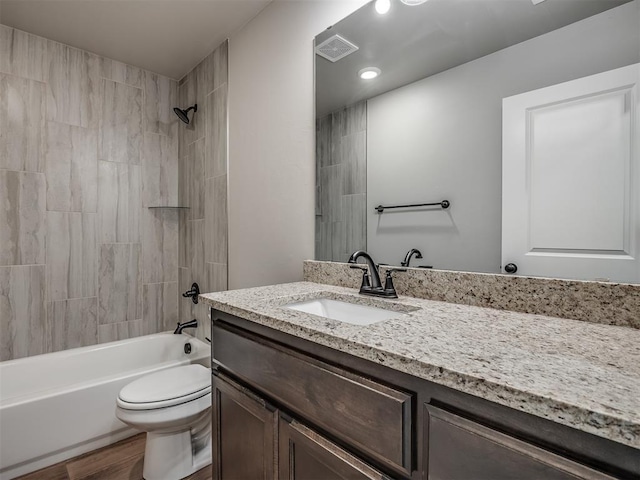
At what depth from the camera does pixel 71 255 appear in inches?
91.2

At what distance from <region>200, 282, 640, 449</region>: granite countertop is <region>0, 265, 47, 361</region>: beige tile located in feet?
6.66

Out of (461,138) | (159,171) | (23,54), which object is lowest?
(461,138)

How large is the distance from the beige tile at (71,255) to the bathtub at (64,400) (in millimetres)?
425

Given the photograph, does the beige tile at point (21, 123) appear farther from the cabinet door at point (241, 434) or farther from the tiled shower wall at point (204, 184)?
the cabinet door at point (241, 434)

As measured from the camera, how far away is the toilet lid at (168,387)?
5.19 feet

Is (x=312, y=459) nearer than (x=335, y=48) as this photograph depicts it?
Yes

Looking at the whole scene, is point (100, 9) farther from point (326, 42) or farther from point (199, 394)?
point (199, 394)

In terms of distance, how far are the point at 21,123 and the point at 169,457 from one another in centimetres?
228

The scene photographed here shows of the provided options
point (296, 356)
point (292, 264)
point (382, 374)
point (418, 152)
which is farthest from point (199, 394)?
point (418, 152)

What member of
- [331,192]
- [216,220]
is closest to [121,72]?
[216,220]

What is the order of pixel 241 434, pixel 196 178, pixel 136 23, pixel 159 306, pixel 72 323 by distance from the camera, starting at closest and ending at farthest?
pixel 241 434 → pixel 136 23 → pixel 72 323 → pixel 196 178 → pixel 159 306

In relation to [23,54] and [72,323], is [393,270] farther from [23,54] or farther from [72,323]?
[23,54]

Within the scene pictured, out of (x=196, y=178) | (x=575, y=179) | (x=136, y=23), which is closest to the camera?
(x=575, y=179)

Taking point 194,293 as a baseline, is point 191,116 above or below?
above
